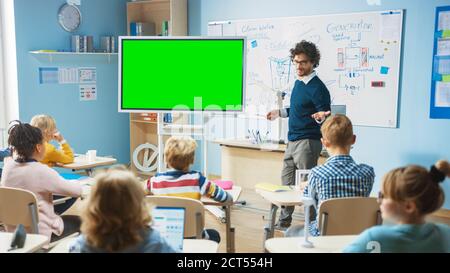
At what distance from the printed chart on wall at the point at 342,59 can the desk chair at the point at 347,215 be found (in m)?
2.83

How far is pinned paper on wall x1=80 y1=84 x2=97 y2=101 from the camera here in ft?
21.9

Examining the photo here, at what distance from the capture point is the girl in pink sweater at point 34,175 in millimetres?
3041

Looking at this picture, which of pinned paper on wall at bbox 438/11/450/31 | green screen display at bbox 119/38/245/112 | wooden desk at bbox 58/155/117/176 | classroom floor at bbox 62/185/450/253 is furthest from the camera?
pinned paper on wall at bbox 438/11/450/31

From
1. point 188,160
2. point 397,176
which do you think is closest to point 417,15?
point 188,160

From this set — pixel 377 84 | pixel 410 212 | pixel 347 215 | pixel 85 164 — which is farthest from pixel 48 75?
pixel 410 212

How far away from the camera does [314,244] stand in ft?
7.32

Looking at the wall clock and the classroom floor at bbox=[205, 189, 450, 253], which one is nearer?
the classroom floor at bbox=[205, 189, 450, 253]

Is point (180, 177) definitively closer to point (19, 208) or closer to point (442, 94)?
point (19, 208)

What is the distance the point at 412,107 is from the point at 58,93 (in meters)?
4.26

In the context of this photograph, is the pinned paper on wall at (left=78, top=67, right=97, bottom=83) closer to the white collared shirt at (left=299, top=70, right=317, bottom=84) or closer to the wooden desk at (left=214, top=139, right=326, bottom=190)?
the wooden desk at (left=214, top=139, right=326, bottom=190)

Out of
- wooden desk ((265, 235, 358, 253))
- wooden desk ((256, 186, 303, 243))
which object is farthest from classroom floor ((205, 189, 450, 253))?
wooden desk ((265, 235, 358, 253))

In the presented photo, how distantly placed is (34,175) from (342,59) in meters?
3.67

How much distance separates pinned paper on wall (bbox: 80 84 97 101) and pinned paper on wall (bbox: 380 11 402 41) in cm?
382

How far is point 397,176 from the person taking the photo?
1.78 metres
